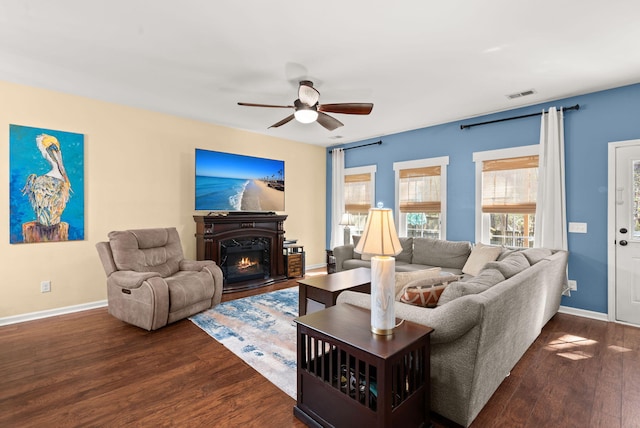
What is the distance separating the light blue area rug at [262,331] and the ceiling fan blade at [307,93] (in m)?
2.38

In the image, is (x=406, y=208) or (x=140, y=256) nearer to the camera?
(x=140, y=256)

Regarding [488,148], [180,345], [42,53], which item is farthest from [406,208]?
[42,53]

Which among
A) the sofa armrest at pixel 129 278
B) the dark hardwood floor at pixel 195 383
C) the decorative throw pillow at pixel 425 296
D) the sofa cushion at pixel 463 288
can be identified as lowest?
the dark hardwood floor at pixel 195 383

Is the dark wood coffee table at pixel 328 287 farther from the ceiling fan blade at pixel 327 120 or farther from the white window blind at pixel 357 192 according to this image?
the white window blind at pixel 357 192

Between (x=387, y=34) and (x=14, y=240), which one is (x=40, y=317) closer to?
(x=14, y=240)

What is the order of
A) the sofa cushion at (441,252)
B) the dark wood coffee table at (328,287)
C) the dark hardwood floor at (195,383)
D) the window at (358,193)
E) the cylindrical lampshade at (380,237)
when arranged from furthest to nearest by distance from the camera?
1. the window at (358,193)
2. the sofa cushion at (441,252)
3. the dark wood coffee table at (328,287)
4. the dark hardwood floor at (195,383)
5. the cylindrical lampshade at (380,237)

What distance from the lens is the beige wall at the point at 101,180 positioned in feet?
11.5

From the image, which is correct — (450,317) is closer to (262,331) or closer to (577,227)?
(262,331)

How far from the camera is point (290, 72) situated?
10.4ft

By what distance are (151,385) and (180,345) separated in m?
0.66

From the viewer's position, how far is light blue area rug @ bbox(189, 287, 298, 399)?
2486 mm

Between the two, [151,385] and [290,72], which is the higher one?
[290,72]

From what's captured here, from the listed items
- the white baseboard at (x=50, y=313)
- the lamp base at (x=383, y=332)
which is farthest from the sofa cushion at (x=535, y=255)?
the white baseboard at (x=50, y=313)

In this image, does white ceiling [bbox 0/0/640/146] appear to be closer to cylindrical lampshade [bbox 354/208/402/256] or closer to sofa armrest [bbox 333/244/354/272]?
cylindrical lampshade [bbox 354/208/402/256]
